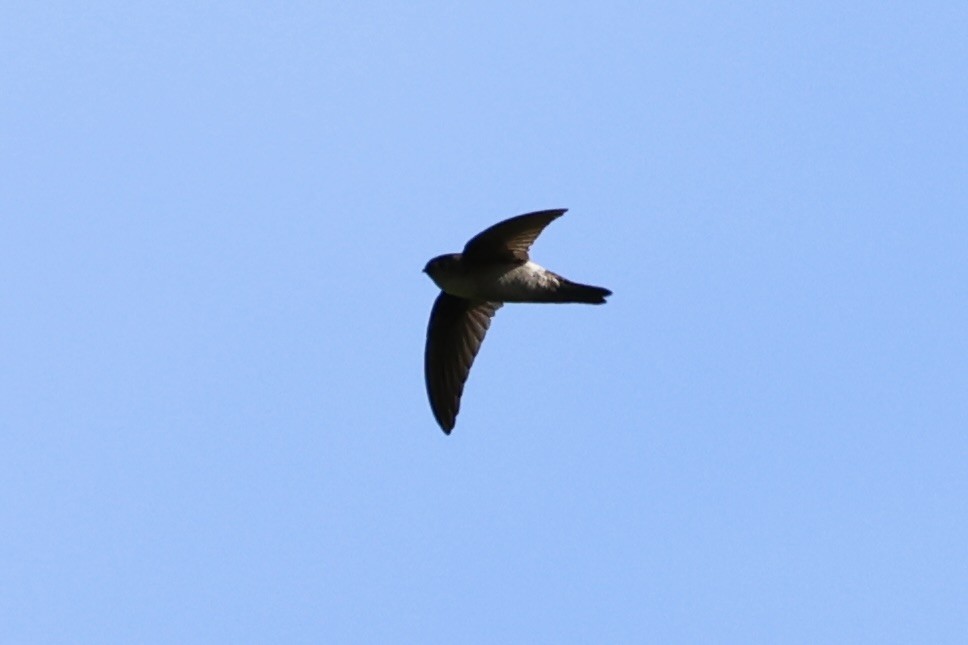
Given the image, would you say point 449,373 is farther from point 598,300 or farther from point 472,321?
point 598,300

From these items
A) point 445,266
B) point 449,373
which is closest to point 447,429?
point 449,373

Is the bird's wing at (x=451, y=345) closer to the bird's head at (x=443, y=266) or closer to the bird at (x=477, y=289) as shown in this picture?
the bird at (x=477, y=289)

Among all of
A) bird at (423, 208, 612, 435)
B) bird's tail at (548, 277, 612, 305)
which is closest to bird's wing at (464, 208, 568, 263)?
bird at (423, 208, 612, 435)

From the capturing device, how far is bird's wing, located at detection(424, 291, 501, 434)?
11.4 meters

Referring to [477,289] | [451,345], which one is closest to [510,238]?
[477,289]

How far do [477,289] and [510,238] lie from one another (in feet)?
1.28

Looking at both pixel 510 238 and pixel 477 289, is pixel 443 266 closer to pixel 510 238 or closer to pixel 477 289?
pixel 477 289

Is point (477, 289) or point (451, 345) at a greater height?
point (477, 289)

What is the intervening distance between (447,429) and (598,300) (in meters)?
1.45

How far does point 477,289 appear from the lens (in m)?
10.7

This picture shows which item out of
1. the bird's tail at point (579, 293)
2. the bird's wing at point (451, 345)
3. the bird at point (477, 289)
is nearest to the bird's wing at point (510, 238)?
the bird at point (477, 289)

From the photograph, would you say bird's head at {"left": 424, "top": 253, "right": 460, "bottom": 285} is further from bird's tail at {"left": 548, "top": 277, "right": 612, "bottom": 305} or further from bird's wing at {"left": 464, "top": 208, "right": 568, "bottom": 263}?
bird's tail at {"left": 548, "top": 277, "right": 612, "bottom": 305}

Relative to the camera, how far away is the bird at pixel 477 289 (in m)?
10.4

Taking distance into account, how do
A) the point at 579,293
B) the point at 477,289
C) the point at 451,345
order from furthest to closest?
the point at 451,345
the point at 477,289
the point at 579,293
